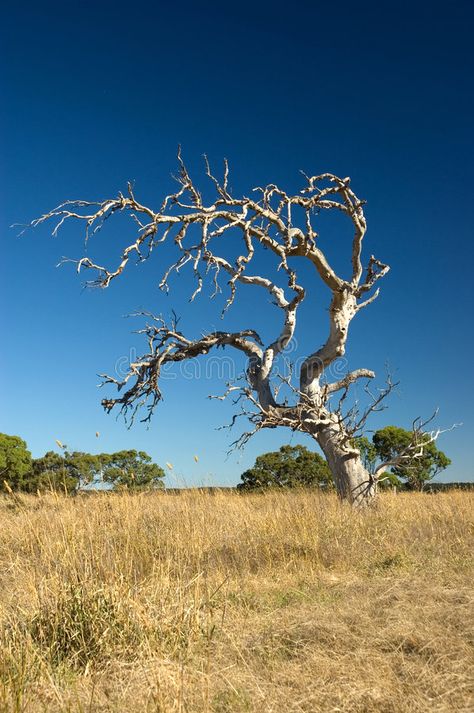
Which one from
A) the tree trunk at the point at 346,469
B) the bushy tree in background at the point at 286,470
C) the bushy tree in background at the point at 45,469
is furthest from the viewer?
the bushy tree in background at the point at 45,469

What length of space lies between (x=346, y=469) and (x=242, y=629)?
308 inches

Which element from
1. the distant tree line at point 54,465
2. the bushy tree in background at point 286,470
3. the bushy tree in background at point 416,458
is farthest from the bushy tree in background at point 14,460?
the bushy tree in background at point 416,458

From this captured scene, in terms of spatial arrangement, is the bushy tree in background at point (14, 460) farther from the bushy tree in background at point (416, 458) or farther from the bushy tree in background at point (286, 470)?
the bushy tree in background at point (416, 458)

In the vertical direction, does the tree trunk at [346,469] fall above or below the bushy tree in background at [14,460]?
below

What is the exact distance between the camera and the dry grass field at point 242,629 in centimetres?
313

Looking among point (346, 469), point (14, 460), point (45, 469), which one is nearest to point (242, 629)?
point (346, 469)

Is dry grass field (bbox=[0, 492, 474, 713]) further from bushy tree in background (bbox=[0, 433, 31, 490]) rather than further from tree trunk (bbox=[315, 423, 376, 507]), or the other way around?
bushy tree in background (bbox=[0, 433, 31, 490])

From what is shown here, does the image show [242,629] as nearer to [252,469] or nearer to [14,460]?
[252,469]

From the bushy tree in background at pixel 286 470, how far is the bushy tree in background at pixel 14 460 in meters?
10.2

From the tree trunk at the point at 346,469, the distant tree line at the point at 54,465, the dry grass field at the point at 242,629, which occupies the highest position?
the distant tree line at the point at 54,465

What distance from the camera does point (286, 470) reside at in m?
21.0

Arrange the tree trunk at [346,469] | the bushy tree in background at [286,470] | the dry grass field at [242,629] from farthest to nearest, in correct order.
Result: the bushy tree in background at [286,470]
the tree trunk at [346,469]
the dry grass field at [242,629]

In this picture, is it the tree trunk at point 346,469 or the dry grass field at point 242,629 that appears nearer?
the dry grass field at point 242,629

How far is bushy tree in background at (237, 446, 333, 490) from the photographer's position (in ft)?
67.7
